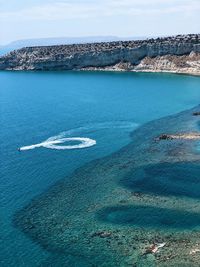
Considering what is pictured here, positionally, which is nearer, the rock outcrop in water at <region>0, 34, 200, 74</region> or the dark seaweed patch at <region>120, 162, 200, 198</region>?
the dark seaweed patch at <region>120, 162, 200, 198</region>

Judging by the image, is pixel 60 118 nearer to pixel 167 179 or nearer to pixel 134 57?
pixel 167 179

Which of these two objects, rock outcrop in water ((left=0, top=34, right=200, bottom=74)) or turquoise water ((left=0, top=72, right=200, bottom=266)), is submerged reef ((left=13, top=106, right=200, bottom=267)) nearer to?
turquoise water ((left=0, top=72, right=200, bottom=266))

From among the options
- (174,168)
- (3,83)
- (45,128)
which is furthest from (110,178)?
(3,83)

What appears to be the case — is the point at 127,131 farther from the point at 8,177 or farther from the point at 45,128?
the point at 8,177

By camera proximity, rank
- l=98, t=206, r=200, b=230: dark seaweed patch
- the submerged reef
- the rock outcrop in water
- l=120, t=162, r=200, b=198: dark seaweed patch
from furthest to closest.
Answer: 1. the rock outcrop in water
2. l=120, t=162, r=200, b=198: dark seaweed patch
3. l=98, t=206, r=200, b=230: dark seaweed patch
4. the submerged reef

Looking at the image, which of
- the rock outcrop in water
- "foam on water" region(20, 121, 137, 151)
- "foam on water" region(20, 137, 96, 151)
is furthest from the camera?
the rock outcrop in water

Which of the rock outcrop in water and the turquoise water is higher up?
the rock outcrop in water

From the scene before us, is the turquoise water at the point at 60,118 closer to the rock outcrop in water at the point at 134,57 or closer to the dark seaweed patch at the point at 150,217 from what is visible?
the dark seaweed patch at the point at 150,217

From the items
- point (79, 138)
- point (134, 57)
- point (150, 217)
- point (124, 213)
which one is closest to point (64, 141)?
point (79, 138)

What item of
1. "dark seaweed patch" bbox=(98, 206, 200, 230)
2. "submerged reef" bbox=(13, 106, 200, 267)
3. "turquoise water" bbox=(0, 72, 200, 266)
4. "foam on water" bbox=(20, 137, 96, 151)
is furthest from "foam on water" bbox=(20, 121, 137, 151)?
"dark seaweed patch" bbox=(98, 206, 200, 230)
